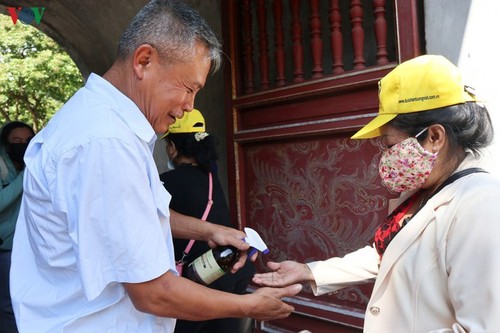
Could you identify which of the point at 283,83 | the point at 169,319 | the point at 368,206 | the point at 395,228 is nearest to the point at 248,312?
the point at 169,319

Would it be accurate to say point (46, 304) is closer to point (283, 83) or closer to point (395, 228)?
point (395, 228)

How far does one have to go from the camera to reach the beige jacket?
1.17 m

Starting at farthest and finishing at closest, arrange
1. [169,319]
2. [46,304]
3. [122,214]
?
[169,319]
[46,304]
[122,214]

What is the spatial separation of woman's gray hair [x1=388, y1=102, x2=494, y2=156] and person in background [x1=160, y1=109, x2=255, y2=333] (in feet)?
4.39

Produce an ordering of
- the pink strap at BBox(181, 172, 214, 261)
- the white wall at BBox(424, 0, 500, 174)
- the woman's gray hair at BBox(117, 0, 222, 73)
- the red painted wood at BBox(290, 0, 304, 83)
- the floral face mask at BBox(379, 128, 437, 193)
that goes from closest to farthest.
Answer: the woman's gray hair at BBox(117, 0, 222, 73), the floral face mask at BBox(379, 128, 437, 193), the white wall at BBox(424, 0, 500, 174), the pink strap at BBox(181, 172, 214, 261), the red painted wood at BBox(290, 0, 304, 83)

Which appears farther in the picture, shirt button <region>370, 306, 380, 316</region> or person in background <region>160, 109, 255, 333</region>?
person in background <region>160, 109, 255, 333</region>

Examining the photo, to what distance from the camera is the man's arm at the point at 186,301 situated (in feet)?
3.94

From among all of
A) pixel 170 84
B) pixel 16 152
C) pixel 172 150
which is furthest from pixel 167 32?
pixel 16 152

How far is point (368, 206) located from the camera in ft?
8.85

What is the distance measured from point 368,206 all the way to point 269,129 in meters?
0.81

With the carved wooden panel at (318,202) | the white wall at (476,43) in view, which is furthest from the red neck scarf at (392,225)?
the carved wooden panel at (318,202)

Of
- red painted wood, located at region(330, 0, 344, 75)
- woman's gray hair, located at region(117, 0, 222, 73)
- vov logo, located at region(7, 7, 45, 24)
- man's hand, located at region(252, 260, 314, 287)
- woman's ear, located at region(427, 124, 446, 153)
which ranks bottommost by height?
man's hand, located at region(252, 260, 314, 287)

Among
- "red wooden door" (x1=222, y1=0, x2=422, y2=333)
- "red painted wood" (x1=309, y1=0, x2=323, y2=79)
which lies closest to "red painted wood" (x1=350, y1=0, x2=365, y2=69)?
"red wooden door" (x1=222, y1=0, x2=422, y2=333)

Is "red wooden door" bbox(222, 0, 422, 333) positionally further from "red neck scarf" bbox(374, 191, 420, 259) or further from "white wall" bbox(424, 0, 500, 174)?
"red neck scarf" bbox(374, 191, 420, 259)
